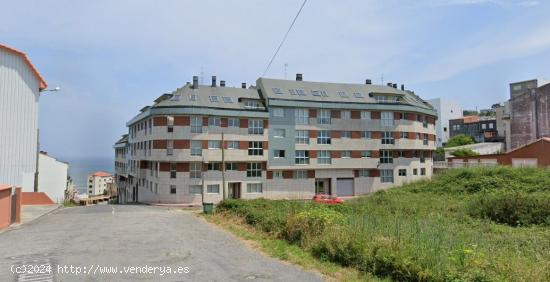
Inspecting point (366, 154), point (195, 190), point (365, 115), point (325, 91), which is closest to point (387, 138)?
point (366, 154)

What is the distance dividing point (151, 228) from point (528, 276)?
16.3m

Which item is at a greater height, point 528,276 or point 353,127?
point 353,127

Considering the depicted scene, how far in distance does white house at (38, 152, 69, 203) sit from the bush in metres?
42.7

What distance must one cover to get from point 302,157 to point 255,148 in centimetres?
602

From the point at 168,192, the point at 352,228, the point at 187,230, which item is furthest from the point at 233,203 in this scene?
the point at 168,192

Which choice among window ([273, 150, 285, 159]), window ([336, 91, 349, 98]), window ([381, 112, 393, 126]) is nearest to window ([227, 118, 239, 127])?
window ([273, 150, 285, 159])

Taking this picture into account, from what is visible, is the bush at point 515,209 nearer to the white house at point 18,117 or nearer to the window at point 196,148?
the window at point 196,148

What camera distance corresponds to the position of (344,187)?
4834 cm

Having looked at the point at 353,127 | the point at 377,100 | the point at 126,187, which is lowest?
the point at 126,187

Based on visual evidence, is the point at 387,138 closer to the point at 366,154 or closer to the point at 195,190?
the point at 366,154

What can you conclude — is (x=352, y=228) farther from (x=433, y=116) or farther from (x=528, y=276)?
(x=433, y=116)

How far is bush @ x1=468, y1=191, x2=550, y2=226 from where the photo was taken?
20.0 m

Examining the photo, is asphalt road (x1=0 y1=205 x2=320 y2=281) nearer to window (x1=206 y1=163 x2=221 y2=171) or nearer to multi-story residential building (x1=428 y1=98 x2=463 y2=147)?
window (x1=206 y1=163 x2=221 y2=171)

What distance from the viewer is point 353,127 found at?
48.4 metres
